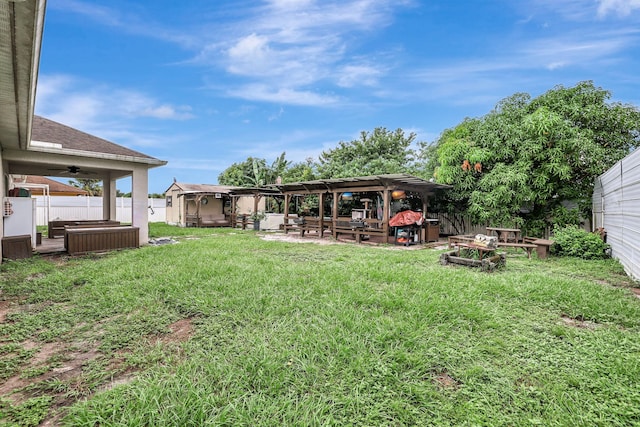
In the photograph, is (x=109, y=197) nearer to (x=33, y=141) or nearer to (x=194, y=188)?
(x=33, y=141)

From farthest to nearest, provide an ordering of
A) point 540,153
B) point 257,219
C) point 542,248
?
point 257,219 → point 540,153 → point 542,248

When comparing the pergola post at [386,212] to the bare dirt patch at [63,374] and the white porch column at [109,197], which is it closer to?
the bare dirt patch at [63,374]

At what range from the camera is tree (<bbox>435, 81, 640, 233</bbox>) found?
9.62 metres

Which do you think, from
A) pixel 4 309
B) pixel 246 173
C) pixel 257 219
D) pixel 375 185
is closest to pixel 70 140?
pixel 4 309

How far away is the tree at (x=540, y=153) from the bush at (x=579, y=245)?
98.4 inches

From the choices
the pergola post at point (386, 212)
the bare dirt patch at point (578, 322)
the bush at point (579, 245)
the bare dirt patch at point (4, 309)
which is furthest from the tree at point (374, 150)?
the bare dirt patch at point (4, 309)

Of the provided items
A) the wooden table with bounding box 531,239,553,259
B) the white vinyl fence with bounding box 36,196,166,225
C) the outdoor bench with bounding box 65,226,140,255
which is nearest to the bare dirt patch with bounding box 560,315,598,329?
the wooden table with bounding box 531,239,553,259

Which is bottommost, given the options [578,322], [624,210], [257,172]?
[578,322]

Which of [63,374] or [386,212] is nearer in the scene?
[63,374]

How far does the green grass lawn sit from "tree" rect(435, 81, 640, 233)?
246 inches

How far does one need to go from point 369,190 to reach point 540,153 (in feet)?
19.7

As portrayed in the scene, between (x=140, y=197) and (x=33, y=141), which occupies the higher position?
(x=33, y=141)

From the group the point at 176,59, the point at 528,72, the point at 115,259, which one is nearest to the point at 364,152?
the point at 528,72

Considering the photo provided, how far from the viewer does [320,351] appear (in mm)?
2652
